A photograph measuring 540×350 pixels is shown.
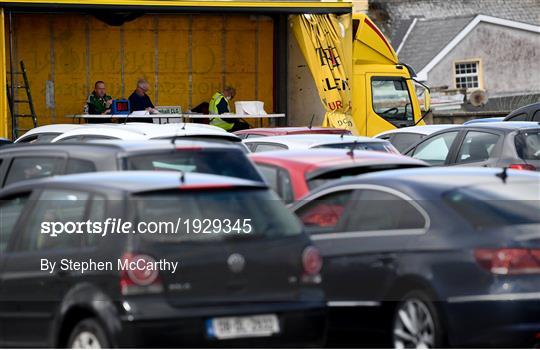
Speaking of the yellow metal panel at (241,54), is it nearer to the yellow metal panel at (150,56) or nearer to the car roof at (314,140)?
the yellow metal panel at (150,56)

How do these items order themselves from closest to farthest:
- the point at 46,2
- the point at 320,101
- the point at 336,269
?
the point at 336,269, the point at 46,2, the point at 320,101

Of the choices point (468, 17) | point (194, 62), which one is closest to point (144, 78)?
point (194, 62)

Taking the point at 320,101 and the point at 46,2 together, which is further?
the point at 320,101

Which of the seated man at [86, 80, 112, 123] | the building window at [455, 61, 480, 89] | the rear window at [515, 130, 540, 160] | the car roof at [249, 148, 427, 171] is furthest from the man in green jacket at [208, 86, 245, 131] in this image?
the building window at [455, 61, 480, 89]

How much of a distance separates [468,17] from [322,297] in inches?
2157

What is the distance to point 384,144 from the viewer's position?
15711 mm

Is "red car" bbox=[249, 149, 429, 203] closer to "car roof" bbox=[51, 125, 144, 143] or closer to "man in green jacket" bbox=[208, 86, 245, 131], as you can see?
"car roof" bbox=[51, 125, 144, 143]

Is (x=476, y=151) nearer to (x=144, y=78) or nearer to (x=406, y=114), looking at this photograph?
(x=406, y=114)

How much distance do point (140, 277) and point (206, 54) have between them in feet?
75.6

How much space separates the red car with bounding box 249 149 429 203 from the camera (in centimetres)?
1236

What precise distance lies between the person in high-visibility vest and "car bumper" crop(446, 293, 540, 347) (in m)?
20.3

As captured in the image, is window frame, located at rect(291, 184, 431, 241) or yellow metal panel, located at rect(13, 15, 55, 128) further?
yellow metal panel, located at rect(13, 15, 55, 128)

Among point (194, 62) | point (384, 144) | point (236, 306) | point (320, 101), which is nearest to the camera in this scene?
point (236, 306)

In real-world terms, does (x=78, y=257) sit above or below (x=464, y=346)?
above
